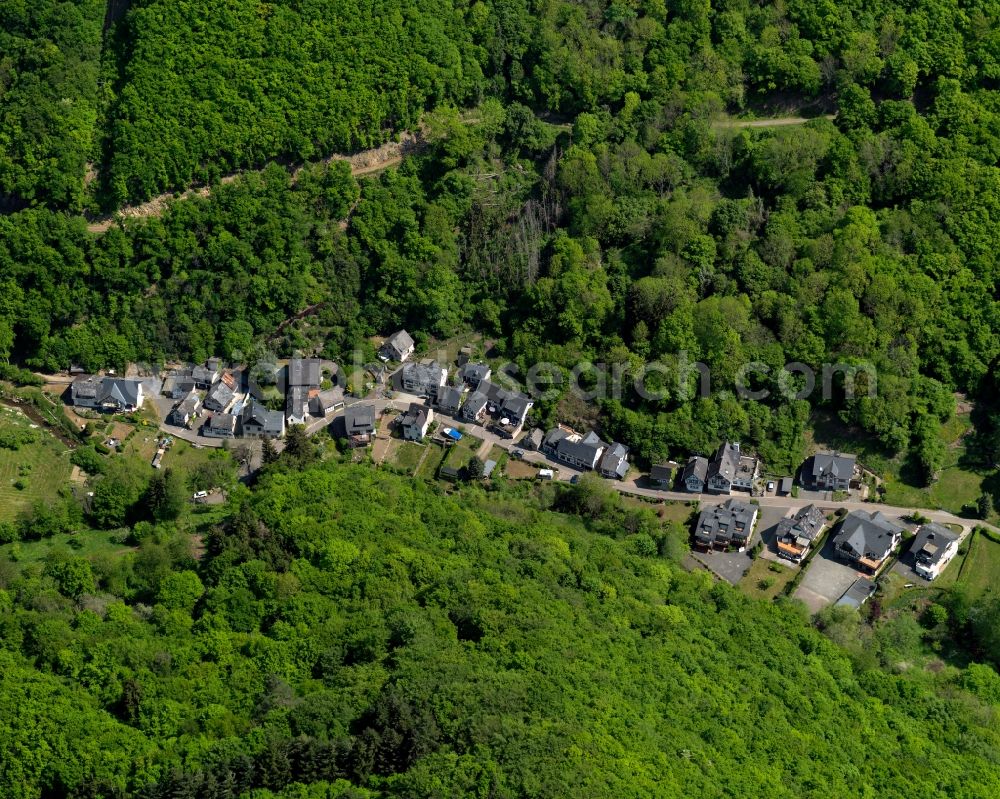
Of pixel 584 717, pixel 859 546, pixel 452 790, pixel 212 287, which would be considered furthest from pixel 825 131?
pixel 452 790

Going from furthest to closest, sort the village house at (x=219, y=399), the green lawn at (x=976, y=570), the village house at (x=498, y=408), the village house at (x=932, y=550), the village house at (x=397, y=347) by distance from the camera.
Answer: the village house at (x=397, y=347) → the village house at (x=498, y=408) → the village house at (x=219, y=399) → the green lawn at (x=976, y=570) → the village house at (x=932, y=550)

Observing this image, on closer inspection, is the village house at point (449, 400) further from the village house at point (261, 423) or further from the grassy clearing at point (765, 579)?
the grassy clearing at point (765, 579)

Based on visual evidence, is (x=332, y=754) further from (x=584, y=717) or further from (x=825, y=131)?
(x=825, y=131)

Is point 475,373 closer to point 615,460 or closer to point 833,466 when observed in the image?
point 615,460

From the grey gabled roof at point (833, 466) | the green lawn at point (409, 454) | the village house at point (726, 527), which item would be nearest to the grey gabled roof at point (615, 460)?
the village house at point (726, 527)

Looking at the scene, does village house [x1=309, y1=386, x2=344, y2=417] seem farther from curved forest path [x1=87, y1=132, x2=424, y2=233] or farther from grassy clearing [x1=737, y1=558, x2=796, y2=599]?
grassy clearing [x1=737, y1=558, x2=796, y2=599]

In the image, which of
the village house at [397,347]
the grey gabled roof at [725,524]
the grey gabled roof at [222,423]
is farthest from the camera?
the village house at [397,347]
